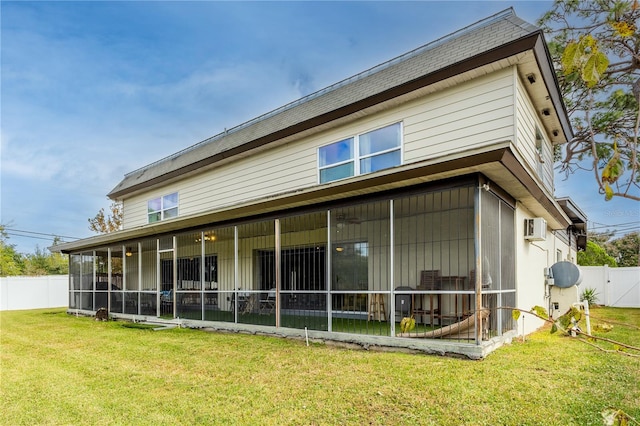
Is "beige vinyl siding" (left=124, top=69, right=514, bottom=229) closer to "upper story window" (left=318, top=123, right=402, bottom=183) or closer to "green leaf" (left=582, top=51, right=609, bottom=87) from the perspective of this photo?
"upper story window" (left=318, top=123, right=402, bottom=183)

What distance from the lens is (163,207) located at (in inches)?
596

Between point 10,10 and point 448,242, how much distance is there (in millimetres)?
11301

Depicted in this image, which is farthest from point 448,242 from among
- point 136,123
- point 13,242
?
point 13,242

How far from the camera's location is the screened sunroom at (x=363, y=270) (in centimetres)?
677

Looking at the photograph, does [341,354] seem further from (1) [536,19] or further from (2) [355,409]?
(1) [536,19]

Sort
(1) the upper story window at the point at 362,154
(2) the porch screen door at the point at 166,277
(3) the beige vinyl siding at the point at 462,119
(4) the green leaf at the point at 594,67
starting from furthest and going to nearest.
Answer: (2) the porch screen door at the point at 166,277
(1) the upper story window at the point at 362,154
(3) the beige vinyl siding at the point at 462,119
(4) the green leaf at the point at 594,67

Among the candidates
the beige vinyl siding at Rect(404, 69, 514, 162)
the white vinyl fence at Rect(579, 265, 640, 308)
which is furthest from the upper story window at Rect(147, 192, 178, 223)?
the white vinyl fence at Rect(579, 265, 640, 308)

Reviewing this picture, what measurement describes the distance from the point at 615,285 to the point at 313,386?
1754cm

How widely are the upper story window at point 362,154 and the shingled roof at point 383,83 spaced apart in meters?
0.67

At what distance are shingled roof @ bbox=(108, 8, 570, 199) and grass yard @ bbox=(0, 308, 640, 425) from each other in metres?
5.20

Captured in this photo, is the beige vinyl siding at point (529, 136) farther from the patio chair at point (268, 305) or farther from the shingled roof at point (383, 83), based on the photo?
the patio chair at point (268, 305)

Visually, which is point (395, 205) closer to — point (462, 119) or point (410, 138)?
point (410, 138)

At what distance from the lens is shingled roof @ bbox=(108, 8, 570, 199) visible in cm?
751

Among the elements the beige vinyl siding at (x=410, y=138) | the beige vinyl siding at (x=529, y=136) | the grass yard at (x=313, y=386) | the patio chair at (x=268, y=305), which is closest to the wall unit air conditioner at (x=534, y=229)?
the beige vinyl siding at (x=529, y=136)
